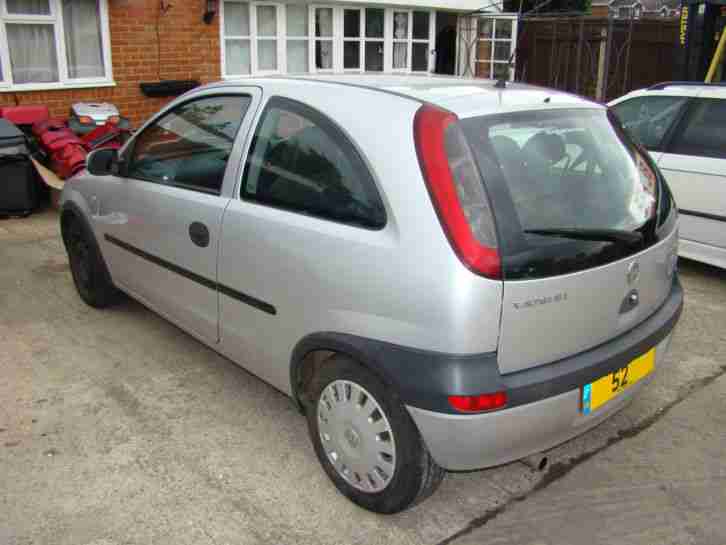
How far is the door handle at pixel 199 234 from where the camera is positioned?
3303 mm

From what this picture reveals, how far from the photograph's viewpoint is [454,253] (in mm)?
2307

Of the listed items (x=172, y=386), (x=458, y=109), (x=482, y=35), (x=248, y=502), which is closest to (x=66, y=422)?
(x=172, y=386)

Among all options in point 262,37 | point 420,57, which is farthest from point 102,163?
point 420,57

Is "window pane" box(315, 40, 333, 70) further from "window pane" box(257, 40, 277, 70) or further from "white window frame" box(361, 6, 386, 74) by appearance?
"window pane" box(257, 40, 277, 70)

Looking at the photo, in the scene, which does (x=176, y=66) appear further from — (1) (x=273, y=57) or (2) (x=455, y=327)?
(2) (x=455, y=327)

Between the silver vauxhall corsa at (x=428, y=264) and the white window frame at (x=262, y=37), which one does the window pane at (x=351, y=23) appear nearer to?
the white window frame at (x=262, y=37)

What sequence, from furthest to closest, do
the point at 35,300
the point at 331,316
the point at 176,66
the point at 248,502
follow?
the point at 176,66 → the point at 35,300 → the point at 248,502 → the point at 331,316

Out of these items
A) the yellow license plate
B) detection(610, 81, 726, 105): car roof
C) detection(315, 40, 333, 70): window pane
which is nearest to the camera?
the yellow license plate

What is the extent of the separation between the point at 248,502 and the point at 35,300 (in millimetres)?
3063

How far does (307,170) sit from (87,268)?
2.51 m

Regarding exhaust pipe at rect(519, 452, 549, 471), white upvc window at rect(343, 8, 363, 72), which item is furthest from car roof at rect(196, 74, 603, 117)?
white upvc window at rect(343, 8, 363, 72)

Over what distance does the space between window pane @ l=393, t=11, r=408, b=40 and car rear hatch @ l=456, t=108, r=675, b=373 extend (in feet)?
38.7

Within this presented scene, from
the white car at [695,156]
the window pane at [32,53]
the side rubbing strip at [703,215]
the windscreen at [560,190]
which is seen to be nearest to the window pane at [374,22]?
the window pane at [32,53]

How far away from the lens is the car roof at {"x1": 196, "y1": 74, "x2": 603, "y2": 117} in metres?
2.63
